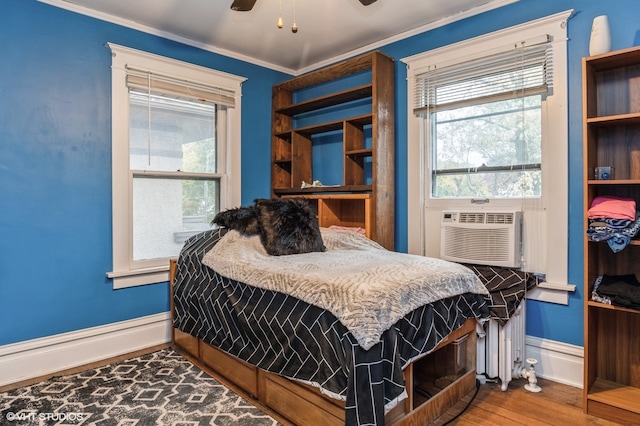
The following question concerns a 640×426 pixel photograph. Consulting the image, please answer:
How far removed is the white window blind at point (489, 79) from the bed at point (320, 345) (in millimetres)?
1271

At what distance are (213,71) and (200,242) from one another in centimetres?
163

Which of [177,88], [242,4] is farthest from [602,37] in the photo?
[177,88]

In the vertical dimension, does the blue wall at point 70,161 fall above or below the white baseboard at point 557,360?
above

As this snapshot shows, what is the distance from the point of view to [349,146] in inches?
131

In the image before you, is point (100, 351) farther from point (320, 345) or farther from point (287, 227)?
point (320, 345)

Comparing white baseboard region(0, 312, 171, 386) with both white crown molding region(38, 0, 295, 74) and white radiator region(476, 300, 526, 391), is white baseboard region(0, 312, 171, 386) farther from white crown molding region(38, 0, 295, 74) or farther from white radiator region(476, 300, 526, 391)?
white radiator region(476, 300, 526, 391)

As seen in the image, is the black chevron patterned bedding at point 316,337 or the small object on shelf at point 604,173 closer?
the black chevron patterned bedding at point 316,337

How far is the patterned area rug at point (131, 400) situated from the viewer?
1.96 m

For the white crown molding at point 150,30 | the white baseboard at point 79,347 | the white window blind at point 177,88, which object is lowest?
the white baseboard at point 79,347

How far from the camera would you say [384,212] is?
3.10 meters

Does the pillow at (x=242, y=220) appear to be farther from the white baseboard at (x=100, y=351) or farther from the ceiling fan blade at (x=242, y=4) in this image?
the ceiling fan blade at (x=242, y=4)

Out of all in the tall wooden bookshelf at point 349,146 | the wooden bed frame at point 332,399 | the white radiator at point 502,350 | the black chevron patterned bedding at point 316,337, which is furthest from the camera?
the tall wooden bookshelf at point 349,146

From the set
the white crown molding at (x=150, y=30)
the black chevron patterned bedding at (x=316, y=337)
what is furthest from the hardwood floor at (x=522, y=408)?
the white crown molding at (x=150, y=30)

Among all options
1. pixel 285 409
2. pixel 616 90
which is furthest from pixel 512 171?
pixel 285 409
